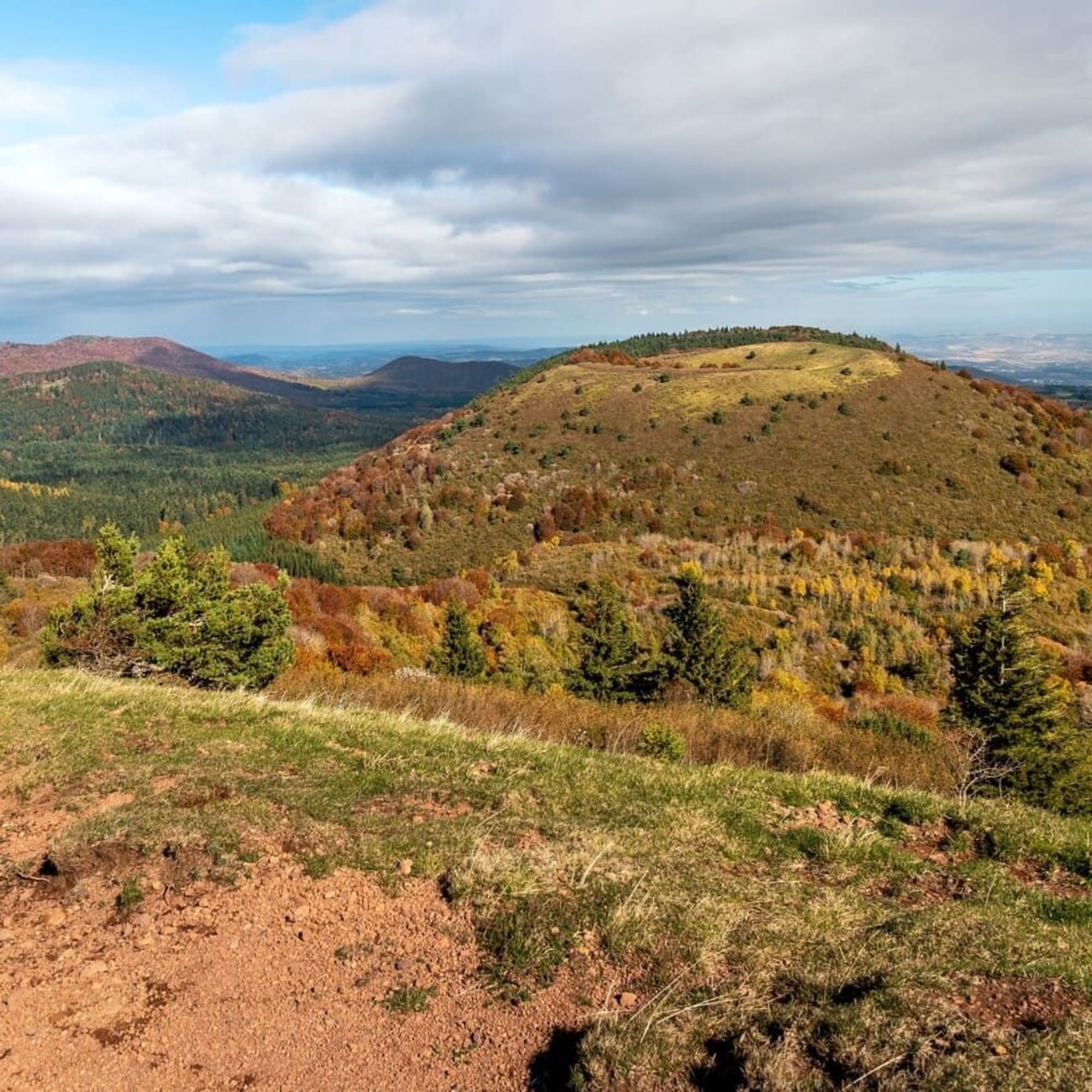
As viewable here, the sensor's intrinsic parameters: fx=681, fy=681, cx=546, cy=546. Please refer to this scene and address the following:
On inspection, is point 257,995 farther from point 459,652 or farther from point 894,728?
point 459,652

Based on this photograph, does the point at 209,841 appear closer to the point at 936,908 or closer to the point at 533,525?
the point at 936,908

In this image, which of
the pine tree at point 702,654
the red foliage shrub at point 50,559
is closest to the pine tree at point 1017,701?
the pine tree at point 702,654

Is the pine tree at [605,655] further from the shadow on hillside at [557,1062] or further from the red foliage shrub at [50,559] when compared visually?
the red foliage shrub at [50,559]

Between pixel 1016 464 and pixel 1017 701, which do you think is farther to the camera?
pixel 1016 464

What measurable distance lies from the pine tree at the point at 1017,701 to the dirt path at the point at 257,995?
15914 mm

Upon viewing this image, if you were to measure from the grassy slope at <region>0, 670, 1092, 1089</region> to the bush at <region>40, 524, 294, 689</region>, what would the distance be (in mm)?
5122

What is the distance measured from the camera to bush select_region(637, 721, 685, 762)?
1170cm

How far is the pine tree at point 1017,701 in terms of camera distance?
17391 millimetres

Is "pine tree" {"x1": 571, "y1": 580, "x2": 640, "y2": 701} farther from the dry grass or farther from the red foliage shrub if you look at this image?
the red foliage shrub

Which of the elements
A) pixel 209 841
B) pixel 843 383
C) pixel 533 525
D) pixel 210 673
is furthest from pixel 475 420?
pixel 209 841

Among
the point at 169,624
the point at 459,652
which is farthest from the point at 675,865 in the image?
the point at 459,652

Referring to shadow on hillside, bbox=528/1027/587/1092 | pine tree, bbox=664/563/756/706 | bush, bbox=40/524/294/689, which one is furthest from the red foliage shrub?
shadow on hillside, bbox=528/1027/587/1092

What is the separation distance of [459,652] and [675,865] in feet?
89.4

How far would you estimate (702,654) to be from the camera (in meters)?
28.8
